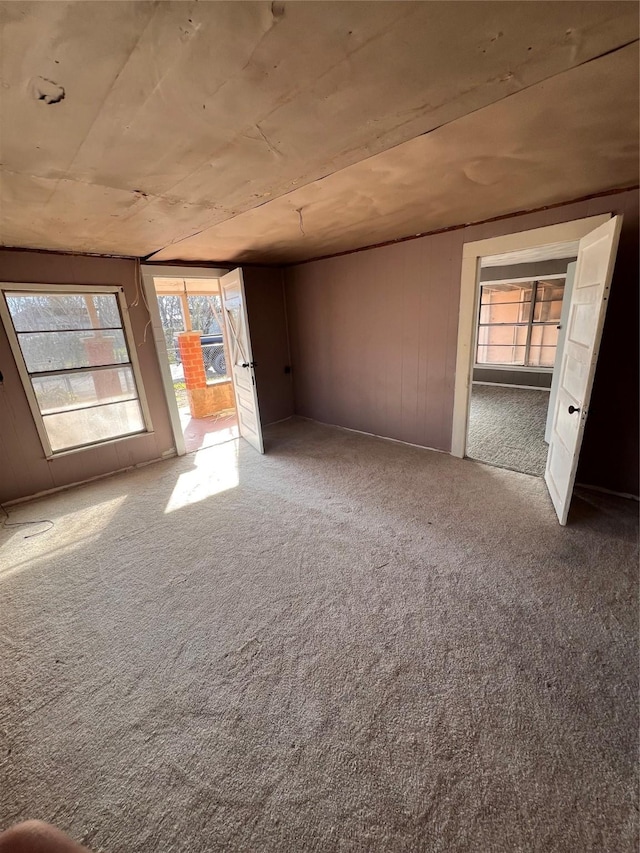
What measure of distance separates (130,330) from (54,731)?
3.21 meters

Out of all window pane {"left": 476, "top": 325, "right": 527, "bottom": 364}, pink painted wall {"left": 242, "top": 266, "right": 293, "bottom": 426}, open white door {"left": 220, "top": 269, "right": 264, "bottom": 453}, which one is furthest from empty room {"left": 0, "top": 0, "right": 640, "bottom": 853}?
window pane {"left": 476, "top": 325, "right": 527, "bottom": 364}

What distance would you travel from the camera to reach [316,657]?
152cm

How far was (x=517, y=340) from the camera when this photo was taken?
668cm

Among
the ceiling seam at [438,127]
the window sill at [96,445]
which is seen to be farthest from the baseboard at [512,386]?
the window sill at [96,445]

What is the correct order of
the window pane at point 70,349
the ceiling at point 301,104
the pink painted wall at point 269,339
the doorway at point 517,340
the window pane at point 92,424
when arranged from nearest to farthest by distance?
1. the ceiling at point 301,104
2. the window pane at point 70,349
3. the window pane at point 92,424
4. the pink painted wall at point 269,339
5. the doorway at point 517,340

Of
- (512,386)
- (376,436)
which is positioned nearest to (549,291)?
(512,386)

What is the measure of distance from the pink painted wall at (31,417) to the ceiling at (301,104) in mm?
916

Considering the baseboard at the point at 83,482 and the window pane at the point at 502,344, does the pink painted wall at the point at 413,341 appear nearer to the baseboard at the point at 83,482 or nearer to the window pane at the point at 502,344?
the baseboard at the point at 83,482

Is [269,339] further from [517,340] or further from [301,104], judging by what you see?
[517,340]

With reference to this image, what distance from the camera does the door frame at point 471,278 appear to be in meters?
2.41

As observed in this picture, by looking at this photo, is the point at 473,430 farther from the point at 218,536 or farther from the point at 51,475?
the point at 51,475

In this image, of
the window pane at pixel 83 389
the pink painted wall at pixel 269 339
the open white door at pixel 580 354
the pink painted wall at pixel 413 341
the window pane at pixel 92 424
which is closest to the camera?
the open white door at pixel 580 354

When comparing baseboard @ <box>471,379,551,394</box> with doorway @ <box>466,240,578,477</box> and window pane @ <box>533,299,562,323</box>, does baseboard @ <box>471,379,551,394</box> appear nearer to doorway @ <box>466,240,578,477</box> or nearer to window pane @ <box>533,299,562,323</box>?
doorway @ <box>466,240,578,477</box>

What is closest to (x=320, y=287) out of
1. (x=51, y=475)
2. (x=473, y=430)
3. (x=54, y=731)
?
(x=473, y=430)
